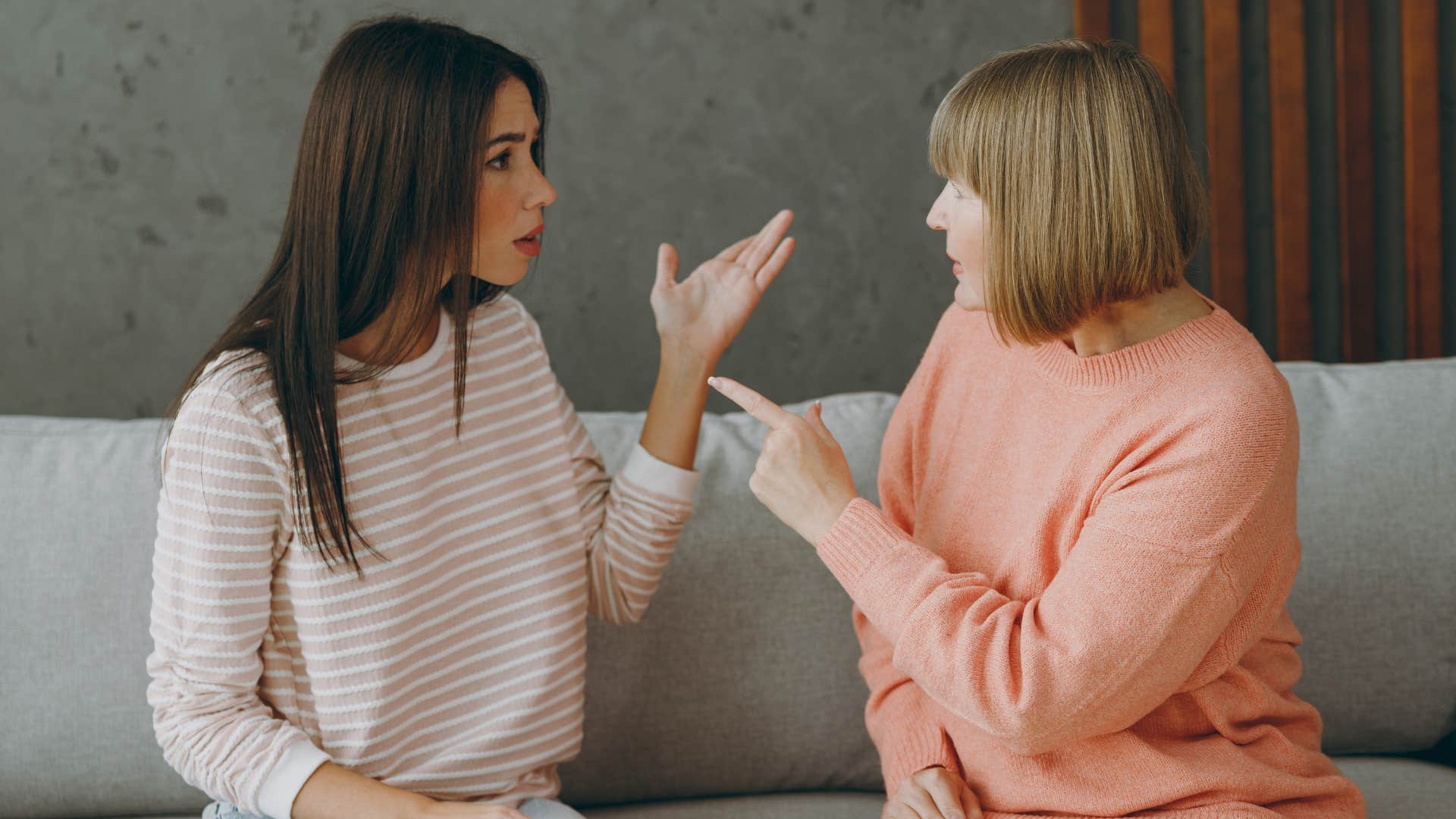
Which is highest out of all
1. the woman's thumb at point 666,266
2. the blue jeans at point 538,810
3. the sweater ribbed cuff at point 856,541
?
the woman's thumb at point 666,266

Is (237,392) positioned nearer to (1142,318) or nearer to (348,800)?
(348,800)

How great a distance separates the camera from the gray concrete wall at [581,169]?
67.1 inches

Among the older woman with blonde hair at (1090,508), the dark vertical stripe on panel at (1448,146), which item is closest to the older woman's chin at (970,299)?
the older woman with blonde hair at (1090,508)

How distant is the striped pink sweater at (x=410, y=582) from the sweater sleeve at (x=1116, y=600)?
1.25 ft

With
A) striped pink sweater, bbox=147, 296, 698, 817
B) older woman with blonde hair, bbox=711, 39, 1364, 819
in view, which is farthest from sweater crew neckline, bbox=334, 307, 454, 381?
older woman with blonde hair, bbox=711, 39, 1364, 819

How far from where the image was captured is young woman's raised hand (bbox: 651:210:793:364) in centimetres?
128

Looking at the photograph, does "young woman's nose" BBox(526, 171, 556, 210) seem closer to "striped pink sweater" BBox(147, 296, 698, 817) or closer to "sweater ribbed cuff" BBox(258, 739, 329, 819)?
"striped pink sweater" BBox(147, 296, 698, 817)

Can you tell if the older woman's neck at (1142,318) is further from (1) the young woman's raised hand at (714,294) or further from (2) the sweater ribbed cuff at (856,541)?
(1) the young woman's raised hand at (714,294)

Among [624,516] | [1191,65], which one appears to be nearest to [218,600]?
[624,516]

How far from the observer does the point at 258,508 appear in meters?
1.05

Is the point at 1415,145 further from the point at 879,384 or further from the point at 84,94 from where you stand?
the point at 84,94

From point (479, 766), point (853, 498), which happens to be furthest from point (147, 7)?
point (853, 498)

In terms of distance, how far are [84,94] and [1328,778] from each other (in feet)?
6.05

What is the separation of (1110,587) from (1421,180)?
1.27 metres
